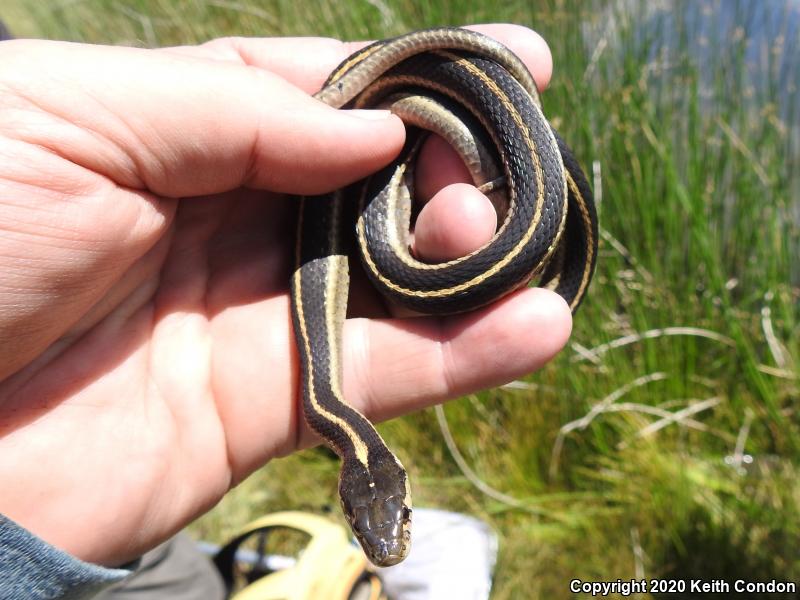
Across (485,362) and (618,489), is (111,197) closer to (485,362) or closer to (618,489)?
(485,362)

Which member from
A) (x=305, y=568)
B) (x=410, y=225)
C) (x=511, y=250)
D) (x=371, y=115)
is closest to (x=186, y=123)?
(x=371, y=115)

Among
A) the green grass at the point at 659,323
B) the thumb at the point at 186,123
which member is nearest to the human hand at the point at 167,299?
the thumb at the point at 186,123

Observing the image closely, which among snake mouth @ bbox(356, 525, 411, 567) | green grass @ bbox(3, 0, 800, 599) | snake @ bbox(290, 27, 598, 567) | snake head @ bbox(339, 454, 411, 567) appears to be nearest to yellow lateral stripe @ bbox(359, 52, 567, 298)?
snake @ bbox(290, 27, 598, 567)

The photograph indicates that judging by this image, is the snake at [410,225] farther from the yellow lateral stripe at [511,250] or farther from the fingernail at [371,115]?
the fingernail at [371,115]

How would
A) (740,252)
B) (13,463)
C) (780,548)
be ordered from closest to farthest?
(13,463)
(780,548)
(740,252)

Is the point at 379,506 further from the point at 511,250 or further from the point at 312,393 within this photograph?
the point at 511,250

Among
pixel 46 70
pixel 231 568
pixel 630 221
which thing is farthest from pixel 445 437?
pixel 46 70
